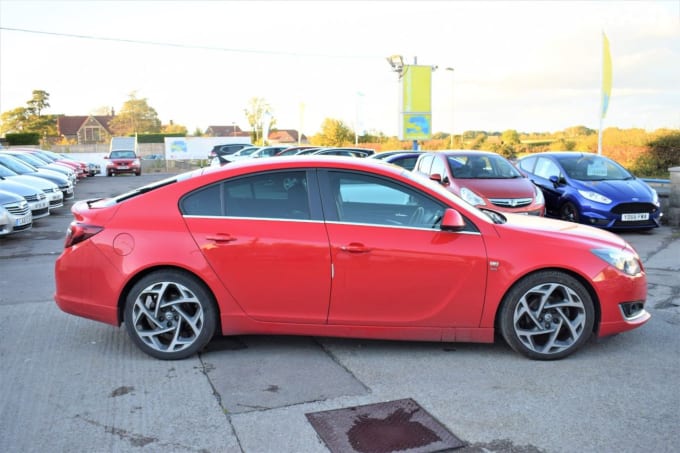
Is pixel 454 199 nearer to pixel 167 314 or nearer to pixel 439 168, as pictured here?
pixel 167 314

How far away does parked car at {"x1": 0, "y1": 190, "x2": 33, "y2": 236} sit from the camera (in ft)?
35.2

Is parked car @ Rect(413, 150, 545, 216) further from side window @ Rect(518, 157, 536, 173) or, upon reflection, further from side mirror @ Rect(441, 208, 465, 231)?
side mirror @ Rect(441, 208, 465, 231)

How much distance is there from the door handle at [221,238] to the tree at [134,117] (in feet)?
323

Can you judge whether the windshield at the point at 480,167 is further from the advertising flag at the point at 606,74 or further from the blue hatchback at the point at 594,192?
the advertising flag at the point at 606,74

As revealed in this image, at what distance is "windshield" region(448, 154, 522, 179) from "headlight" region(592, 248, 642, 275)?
22.4 ft

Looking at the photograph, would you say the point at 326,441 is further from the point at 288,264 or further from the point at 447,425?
the point at 288,264

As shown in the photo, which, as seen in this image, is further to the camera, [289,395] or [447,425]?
[289,395]

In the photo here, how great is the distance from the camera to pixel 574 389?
13.7 ft

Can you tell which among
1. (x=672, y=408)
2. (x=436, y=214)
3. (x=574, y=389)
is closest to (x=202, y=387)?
(x=436, y=214)

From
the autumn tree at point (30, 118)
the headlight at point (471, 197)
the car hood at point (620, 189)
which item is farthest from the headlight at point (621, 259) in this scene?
the autumn tree at point (30, 118)

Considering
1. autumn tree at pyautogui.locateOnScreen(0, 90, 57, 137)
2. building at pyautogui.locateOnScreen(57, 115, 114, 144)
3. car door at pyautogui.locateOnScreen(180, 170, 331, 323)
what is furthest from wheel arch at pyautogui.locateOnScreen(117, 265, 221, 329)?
building at pyautogui.locateOnScreen(57, 115, 114, 144)

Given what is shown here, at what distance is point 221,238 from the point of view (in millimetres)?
4648

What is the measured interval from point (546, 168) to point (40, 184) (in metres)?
11.7

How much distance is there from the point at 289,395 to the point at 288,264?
3.23ft
